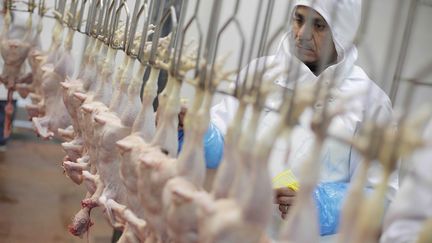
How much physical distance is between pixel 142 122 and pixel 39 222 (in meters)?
2.34

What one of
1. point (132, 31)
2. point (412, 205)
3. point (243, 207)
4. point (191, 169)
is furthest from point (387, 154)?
point (132, 31)

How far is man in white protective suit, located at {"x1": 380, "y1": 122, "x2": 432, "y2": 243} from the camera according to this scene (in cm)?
110

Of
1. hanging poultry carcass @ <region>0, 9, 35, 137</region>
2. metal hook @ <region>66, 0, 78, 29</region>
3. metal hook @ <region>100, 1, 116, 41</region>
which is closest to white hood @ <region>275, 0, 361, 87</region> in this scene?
metal hook @ <region>100, 1, 116, 41</region>

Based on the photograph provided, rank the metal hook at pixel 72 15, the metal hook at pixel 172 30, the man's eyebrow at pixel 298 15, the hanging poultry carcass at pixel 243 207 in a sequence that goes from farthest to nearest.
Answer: the metal hook at pixel 72 15
the man's eyebrow at pixel 298 15
the metal hook at pixel 172 30
the hanging poultry carcass at pixel 243 207

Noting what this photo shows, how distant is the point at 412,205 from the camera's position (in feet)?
3.68

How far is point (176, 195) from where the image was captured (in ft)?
4.50

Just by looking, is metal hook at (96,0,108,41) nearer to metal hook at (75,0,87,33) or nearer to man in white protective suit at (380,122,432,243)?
metal hook at (75,0,87,33)

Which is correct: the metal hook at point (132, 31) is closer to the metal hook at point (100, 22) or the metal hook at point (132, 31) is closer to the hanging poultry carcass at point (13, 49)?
the metal hook at point (100, 22)

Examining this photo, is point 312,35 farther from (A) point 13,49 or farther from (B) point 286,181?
(A) point 13,49

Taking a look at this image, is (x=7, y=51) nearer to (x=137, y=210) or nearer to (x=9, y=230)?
(x=9, y=230)

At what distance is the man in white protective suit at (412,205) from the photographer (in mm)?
1104

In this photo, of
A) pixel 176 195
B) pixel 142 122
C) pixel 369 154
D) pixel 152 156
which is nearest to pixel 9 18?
pixel 142 122

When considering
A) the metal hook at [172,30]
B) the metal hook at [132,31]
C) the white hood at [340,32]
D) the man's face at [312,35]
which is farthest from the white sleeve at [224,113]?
the metal hook at [172,30]

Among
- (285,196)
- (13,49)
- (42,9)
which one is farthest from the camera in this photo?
(13,49)
